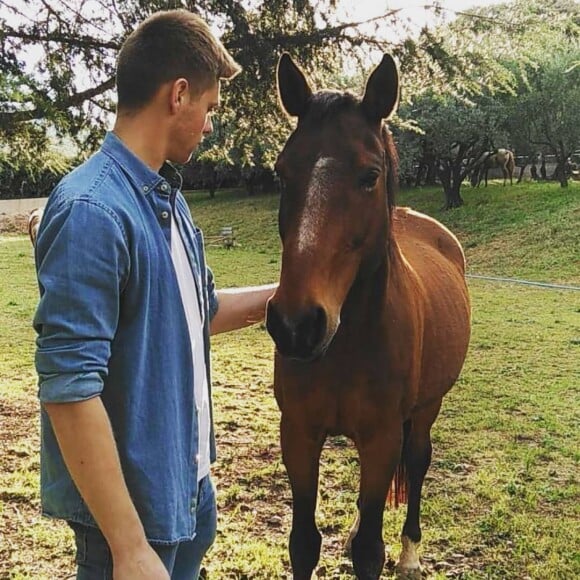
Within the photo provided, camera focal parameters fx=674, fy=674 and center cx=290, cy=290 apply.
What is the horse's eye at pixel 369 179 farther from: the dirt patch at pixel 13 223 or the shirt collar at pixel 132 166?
the dirt patch at pixel 13 223

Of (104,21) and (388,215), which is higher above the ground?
(104,21)

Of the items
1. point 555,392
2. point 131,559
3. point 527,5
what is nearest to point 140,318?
point 131,559

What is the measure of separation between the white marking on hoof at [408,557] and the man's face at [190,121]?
8.03 ft

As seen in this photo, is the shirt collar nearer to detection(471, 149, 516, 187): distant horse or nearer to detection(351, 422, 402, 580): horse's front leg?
detection(351, 422, 402, 580): horse's front leg

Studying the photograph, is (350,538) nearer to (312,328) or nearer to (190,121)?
(312,328)

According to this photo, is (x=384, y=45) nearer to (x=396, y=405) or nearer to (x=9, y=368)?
(x=396, y=405)

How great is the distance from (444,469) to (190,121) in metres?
3.54

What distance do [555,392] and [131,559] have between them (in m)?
5.57

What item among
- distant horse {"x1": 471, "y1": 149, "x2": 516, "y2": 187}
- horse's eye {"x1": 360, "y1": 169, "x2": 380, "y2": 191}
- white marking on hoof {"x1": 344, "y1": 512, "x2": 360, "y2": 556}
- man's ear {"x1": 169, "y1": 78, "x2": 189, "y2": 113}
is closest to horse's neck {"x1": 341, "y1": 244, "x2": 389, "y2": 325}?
horse's eye {"x1": 360, "y1": 169, "x2": 380, "y2": 191}

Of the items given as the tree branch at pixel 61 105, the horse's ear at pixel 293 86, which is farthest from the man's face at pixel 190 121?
the tree branch at pixel 61 105

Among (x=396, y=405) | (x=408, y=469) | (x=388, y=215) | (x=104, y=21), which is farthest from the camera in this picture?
(x=104, y=21)

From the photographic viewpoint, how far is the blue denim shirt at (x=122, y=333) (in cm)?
111

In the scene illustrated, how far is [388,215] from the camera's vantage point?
2357 millimetres

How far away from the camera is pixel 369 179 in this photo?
6.97ft
